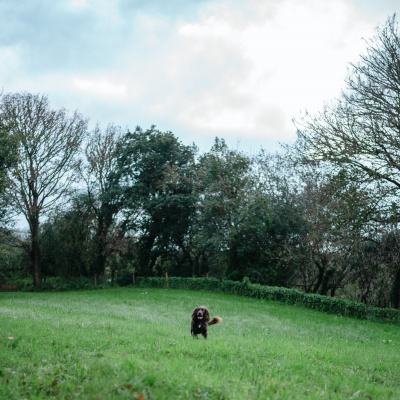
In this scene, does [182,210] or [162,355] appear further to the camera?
[182,210]

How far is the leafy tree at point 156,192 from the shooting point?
36844 millimetres

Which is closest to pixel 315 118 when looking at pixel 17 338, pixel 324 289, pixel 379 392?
pixel 379 392

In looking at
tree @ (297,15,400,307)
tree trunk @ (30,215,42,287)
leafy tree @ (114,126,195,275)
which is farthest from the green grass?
tree trunk @ (30,215,42,287)

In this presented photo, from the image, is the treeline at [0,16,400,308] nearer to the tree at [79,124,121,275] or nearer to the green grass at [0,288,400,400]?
the tree at [79,124,121,275]

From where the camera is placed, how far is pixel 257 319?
62.6 ft

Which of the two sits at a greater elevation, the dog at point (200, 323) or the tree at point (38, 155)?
the tree at point (38, 155)

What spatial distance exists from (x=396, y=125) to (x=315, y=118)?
11.7ft

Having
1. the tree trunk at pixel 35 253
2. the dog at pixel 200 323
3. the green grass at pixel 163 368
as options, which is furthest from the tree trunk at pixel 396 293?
the tree trunk at pixel 35 253

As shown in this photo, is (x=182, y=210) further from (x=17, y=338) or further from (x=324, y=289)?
(x=17, y=338)

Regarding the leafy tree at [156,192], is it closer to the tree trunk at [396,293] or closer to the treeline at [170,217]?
the treeline at [170,217]

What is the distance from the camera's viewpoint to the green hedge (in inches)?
889

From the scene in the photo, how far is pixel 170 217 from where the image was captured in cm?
3788

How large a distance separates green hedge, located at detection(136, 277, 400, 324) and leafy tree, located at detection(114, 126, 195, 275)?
178 inches

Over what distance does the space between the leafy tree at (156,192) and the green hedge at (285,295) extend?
4.53 meters
